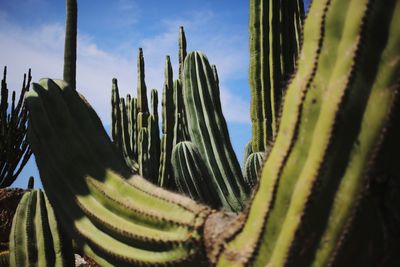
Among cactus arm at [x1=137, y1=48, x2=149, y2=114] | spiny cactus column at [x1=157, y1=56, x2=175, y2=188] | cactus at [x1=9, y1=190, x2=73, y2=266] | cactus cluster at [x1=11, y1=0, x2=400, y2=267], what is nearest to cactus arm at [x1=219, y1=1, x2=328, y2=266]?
cactus cluster at [x1=11, y1=0, x2=400, y2=267]

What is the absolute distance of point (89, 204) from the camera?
6.73 feet

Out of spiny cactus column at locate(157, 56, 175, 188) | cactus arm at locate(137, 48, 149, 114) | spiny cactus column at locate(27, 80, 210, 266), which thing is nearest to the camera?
spiny cactus column at locate(27, 80, 210, 266)

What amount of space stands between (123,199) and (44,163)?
547 mm

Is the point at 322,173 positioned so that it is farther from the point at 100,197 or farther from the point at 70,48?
the point at 70,48

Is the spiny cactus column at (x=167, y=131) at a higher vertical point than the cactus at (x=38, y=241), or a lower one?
higher

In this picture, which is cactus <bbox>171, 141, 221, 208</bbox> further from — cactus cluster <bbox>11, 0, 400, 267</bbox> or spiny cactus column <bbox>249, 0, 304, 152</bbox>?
cactus cluster <bbox>11, 0, 400, 267</bbox>

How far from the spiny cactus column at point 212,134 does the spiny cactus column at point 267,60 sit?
275 mm

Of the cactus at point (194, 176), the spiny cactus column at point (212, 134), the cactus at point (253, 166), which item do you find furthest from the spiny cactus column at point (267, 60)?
the cactus at point (194, 176)

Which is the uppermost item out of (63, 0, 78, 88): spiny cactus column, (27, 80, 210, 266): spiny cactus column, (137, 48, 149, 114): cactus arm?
(137, 48, 149, 114): cactus arm

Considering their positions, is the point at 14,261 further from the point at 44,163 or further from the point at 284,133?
the point at 284,133

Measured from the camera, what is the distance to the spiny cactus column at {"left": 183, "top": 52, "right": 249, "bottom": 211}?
357 cm

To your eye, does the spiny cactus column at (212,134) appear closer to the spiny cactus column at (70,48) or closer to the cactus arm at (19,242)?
the spiny cactus column at (70,48)

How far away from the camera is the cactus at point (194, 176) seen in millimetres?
3682

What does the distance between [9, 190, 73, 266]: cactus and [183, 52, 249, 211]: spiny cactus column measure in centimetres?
131
